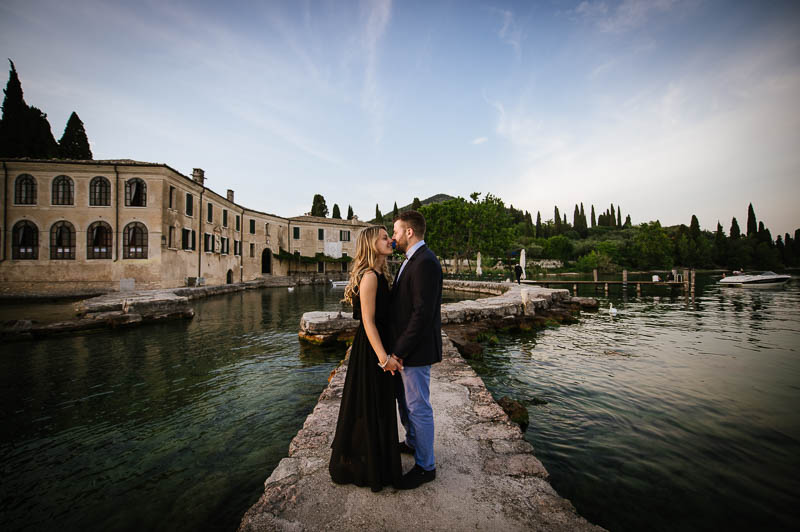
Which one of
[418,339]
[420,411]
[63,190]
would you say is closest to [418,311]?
[418,339]

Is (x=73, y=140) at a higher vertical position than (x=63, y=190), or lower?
higher

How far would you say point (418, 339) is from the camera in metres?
2.38

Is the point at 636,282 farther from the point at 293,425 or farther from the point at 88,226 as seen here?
the point at 88,226

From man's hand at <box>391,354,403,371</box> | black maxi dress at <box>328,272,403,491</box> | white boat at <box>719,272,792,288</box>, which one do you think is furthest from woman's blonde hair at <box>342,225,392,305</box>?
white boat at <box>719,272,792,288</box>

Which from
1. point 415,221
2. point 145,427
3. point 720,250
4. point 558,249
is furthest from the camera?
point 558,249

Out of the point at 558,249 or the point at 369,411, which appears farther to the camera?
the point at 558,249

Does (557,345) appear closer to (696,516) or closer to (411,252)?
(696,516)

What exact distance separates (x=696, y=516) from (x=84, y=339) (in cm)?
1353

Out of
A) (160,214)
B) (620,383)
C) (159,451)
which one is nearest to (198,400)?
(159,451)

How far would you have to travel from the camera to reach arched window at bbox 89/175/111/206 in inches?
791

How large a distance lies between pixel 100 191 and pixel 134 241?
376 centimetres

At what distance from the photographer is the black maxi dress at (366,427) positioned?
234 centimetres

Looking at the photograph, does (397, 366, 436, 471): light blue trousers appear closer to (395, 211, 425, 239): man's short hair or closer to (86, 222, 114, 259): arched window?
(395, 211, 425, 239): man's short hair

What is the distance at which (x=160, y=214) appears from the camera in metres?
20.3
